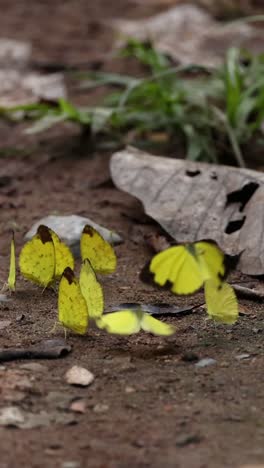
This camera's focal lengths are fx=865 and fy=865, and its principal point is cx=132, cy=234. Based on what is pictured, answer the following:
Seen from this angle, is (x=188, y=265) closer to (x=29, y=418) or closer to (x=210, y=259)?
(x=210, y=259)

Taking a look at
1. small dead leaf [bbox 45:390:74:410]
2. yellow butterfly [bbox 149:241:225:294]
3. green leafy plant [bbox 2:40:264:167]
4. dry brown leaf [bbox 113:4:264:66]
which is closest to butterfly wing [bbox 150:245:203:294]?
yellow butterfly [bbox 149:241:225:294]

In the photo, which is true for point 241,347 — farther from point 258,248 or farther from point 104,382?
point 258,248

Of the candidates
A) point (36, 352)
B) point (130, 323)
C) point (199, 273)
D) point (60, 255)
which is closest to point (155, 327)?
point (130, 323)

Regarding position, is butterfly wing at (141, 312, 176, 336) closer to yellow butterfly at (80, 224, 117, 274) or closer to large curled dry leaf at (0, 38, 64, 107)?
yellow butterfly at (80, 224, 117, 274)

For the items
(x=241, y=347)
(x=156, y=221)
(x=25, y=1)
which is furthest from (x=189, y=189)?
(x=25, y=1)

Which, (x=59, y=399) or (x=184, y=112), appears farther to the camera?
(x=184, y=112)

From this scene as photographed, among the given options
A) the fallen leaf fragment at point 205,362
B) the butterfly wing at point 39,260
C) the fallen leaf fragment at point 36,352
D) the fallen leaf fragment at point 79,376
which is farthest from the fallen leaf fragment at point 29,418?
the butterfly wing at point 39,260
